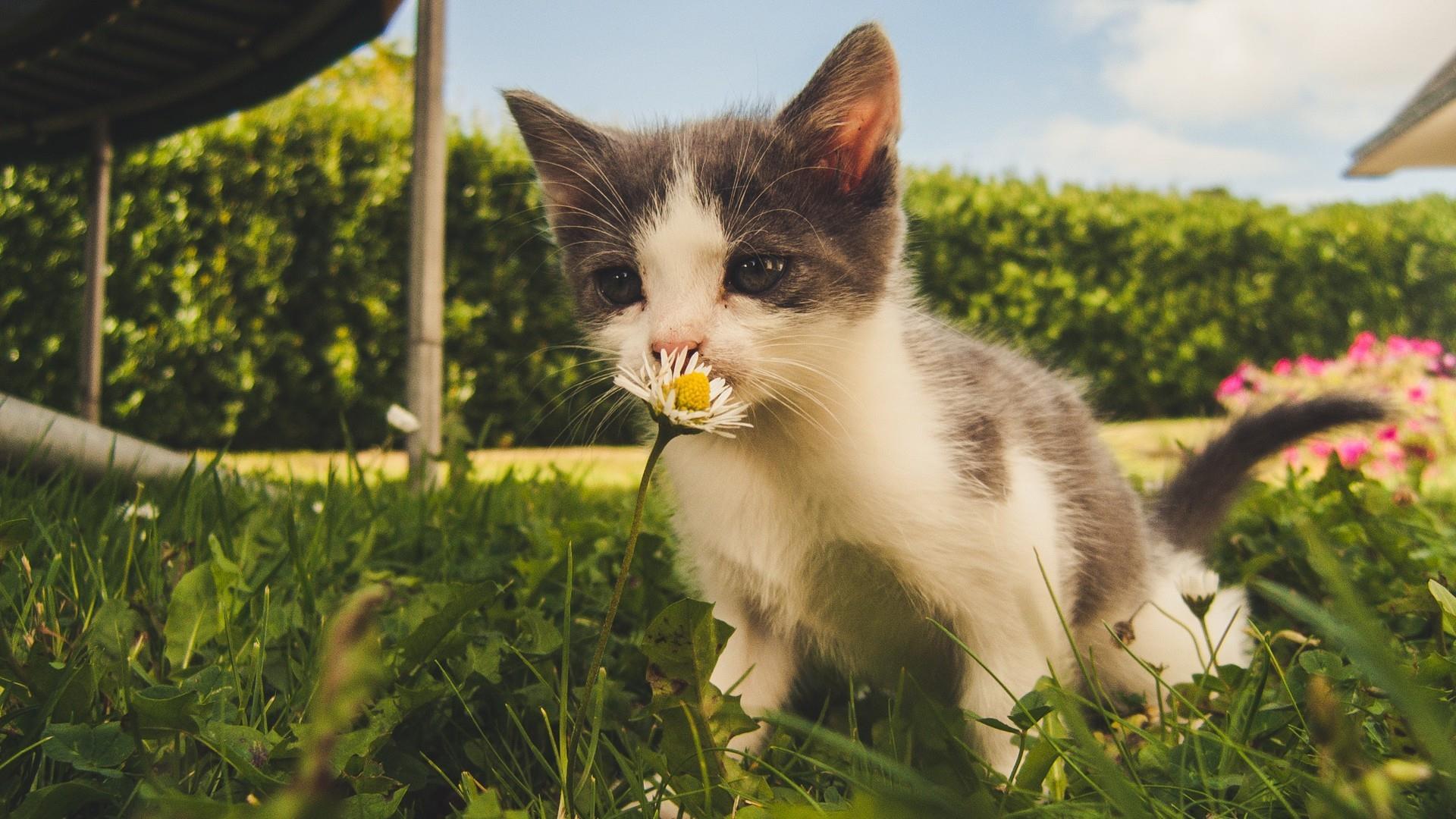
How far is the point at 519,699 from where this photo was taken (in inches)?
56.7

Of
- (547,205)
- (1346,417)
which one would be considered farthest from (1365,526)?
(547,205)

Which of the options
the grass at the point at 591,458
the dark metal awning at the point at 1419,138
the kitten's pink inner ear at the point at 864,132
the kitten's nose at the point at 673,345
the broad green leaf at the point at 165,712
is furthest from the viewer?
the dark metal awning at the point at 1419,138

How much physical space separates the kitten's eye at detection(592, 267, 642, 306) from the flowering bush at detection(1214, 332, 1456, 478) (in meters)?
4.59

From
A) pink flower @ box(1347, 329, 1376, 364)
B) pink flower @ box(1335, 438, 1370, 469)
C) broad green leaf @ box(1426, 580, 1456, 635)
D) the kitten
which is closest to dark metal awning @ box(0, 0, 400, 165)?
the kitten

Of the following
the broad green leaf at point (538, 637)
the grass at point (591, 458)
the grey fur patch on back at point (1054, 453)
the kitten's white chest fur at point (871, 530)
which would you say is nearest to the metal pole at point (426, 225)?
the grass at point (591, 458)

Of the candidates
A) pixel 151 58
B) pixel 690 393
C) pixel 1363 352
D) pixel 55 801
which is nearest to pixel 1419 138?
pixel 1363 352

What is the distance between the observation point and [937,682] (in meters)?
1.69

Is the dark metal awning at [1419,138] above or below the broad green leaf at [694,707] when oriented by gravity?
above

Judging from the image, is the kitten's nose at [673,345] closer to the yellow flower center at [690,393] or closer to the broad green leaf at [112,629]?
the yellow flower center at [690,393]

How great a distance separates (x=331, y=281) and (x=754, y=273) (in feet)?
21.6

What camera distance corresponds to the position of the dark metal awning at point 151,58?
3031 millimetres

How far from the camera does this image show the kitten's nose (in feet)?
4.27

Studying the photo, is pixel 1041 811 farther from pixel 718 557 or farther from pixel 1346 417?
pixel 1346 417

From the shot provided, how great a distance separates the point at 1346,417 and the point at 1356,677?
40.8 inches
